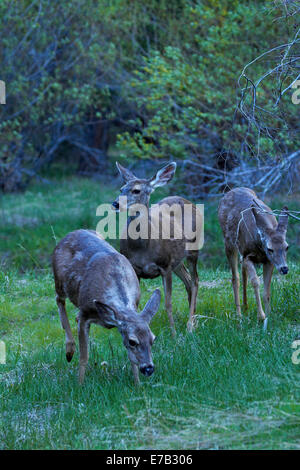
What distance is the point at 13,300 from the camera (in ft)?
33.0

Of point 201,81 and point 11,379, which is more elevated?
point 201,81

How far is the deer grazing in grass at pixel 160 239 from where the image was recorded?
865cm

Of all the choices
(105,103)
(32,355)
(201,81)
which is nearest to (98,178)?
(105,103)

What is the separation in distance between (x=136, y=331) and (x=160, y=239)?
2.85 metres

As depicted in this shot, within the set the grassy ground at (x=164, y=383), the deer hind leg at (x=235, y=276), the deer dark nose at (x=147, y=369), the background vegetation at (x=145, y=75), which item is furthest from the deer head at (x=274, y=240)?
the background vegetation at (x=145, y=75)

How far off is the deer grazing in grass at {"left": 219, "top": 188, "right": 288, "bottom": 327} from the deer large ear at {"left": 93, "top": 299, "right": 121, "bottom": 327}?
1788 millimetres

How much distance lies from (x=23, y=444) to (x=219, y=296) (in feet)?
15.6

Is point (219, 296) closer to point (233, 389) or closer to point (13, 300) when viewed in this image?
point (13, 300)

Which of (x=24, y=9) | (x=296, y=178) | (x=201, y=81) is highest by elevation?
A: (x=24, y=9)

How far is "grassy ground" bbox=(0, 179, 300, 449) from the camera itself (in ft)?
16.7

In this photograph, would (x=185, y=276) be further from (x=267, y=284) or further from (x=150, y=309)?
(x=150, y=309)

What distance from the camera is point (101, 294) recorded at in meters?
6.61

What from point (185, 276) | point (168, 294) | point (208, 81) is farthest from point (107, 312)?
point (208, 81)
